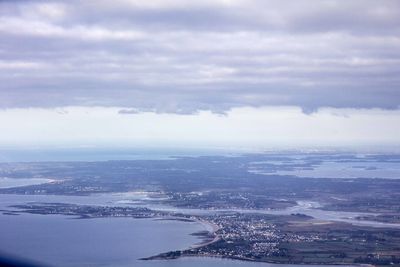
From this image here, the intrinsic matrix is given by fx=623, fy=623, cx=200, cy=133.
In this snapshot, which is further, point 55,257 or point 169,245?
point 169,245

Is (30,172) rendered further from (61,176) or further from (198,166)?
(198,166)

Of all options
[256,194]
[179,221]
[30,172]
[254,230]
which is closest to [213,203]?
[256,194]

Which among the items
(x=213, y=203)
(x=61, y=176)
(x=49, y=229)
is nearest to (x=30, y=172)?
(x=61, y=176)

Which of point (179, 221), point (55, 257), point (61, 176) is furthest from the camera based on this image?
point (61, 176)

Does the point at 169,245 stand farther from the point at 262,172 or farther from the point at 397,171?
the point at 397,171

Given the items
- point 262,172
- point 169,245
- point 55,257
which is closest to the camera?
point 55,257

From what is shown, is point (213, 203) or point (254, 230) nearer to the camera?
point (254, 230)

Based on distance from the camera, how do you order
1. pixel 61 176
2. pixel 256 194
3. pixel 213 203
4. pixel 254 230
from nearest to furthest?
pixel 254 230, pixel 213 203, pixel 256 194, pixel 61 176

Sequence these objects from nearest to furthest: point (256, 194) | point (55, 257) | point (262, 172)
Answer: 1. point (55, 257)
2. point (256, 194)
3. point (262, 172)

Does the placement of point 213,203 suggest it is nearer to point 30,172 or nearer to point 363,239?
point 363,239
